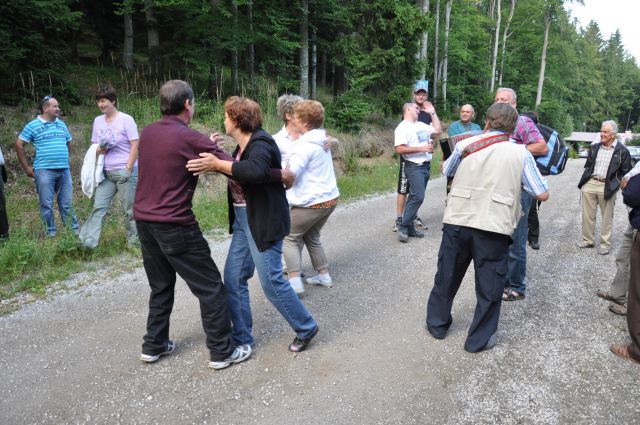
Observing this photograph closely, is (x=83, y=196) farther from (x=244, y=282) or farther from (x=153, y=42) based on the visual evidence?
(x=153, y=42)

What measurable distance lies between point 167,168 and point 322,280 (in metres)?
2.51

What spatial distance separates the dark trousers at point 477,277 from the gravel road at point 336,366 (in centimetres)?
16

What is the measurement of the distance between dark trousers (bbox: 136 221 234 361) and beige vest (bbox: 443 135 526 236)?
1.97 metres

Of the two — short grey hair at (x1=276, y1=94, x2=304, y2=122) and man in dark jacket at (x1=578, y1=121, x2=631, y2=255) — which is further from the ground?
short grey hair at (x1=276, y1=94, x2=304, y2=122)

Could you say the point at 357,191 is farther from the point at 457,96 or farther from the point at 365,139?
the point at 457,96

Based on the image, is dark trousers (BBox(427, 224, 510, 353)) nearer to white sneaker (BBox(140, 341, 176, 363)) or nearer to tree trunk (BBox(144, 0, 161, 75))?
white sneaker (BBox(140, 341, 176, 363))

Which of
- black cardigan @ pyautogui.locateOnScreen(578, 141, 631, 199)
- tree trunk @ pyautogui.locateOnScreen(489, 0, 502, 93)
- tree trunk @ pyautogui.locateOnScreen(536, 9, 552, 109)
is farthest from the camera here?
tree trunk @ pyautogui.locateOnScreen(536, 9, 552, 109)

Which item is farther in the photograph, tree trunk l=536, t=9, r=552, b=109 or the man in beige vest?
tree trunk l=536, t=9, r=552, b=109

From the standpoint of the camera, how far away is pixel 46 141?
593 cm

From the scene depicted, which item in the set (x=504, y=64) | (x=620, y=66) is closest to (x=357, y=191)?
(x=504, y=64)

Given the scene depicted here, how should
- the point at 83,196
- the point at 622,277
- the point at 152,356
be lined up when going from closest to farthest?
the point at 152,356
the point at 622,277
the point at 83,196

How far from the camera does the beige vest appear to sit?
10.8ft

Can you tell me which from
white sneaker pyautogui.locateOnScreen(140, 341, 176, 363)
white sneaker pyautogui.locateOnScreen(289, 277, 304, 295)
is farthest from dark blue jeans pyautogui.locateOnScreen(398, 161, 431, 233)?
white sneaker pyautogui.locateOnScreen(140, 341, 176, 363)

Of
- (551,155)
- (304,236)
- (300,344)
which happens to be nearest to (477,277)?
(300,344)
